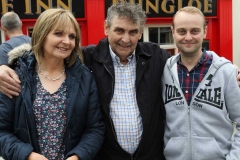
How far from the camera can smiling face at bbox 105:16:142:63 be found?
8.01 ft

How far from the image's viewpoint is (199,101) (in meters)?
2.27

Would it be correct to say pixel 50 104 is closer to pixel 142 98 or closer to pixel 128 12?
pixel 142 98

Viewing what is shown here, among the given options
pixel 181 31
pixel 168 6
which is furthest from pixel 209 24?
pixel 181 31

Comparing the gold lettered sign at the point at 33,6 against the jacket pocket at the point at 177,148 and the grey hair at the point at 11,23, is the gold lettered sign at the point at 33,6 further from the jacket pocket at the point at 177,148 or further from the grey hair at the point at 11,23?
the jacket pocket at the point at 177,148

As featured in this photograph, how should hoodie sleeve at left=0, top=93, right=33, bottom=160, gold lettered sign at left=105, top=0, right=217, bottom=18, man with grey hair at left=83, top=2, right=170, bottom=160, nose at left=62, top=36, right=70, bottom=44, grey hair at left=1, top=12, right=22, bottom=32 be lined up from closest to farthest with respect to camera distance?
1. hoodie sleeve at left=0, top=93, right=33, bottom=160
2. nose at left=62, top=36, right=70, bottom=44
3. man with grey hair at left=83, top=2, right=170, bottom=160
4. grey hair at left=1, top=12, right=22, bottom=32
5. gold lettered sign at left=105, top=0, right=217, bottom=18

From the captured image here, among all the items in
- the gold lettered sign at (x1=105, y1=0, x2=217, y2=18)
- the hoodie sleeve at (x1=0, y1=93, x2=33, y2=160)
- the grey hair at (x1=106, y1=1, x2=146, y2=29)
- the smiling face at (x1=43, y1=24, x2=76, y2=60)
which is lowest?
the hoodie sleeve at (x1=0, y1=93, x2=33, y2=160)

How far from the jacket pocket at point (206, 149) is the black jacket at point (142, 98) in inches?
14.3

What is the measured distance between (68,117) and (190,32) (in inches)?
43.1

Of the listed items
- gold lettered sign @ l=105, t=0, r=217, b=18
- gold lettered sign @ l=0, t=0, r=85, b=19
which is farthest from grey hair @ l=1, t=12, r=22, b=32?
gold lettered sign @ l=105, t=0, r=217, b=18

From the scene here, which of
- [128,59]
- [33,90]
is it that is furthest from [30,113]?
[128,59]

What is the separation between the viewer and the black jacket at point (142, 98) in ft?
7.97

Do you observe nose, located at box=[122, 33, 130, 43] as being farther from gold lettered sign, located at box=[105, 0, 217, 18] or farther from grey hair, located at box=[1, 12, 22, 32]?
gold lettered sign, located at box=[105, 0, 217, 18]

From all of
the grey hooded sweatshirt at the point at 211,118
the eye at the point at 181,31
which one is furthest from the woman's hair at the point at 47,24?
the grey hooded sweatshirt at the point at 211,118

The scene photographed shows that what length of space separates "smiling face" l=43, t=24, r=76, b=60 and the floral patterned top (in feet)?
0.80
